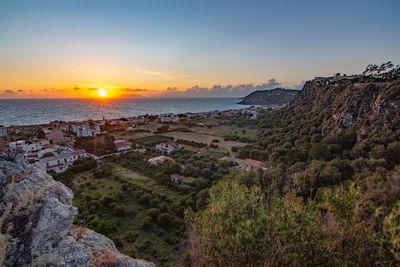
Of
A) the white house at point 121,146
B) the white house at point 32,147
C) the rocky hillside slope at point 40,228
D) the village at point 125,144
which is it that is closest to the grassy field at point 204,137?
the village at point 125,144

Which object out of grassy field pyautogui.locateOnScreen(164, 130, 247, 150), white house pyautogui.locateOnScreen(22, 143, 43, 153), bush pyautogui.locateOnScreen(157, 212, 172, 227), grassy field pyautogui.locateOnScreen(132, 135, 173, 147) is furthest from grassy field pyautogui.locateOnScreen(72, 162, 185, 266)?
grassy field pyautogui.locateOnScreen(164, 130, 247, 150)

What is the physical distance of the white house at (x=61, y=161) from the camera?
36428mm

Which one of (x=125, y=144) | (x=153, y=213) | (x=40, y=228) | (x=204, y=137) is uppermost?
(x=40, y=228)

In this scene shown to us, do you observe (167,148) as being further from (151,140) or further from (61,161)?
(61,161)

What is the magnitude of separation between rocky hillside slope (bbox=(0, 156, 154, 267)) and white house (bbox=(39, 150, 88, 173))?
32.4m

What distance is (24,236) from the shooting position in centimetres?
504

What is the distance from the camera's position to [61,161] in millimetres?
39375

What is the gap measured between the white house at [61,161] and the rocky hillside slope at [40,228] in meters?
32.4

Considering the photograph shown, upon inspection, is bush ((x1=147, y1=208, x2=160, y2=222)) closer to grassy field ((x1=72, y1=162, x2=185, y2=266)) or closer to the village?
grassy field ((x1=72, y1=162, x2=185, y2=266))

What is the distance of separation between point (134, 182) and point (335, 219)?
2604 cm

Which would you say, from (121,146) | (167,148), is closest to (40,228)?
(167,148)

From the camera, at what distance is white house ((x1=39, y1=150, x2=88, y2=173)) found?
3643 centimetres

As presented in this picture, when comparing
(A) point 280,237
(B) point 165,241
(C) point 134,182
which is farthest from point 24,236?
(C) point 134,182

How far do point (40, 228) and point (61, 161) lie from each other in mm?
37817
